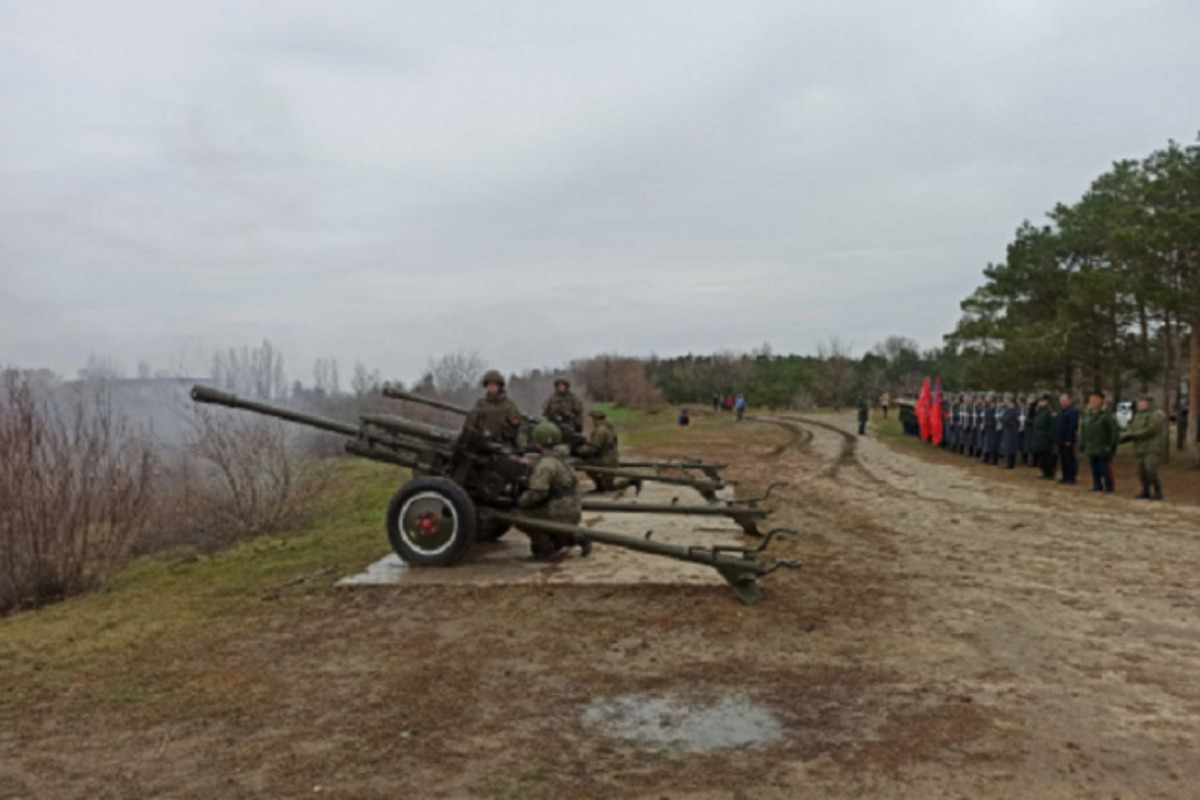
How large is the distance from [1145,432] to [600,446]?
7963 mm

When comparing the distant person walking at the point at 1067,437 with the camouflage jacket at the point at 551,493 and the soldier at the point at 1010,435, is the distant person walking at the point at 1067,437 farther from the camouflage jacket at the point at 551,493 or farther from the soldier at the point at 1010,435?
the camouflage jacket at the point at 551,493

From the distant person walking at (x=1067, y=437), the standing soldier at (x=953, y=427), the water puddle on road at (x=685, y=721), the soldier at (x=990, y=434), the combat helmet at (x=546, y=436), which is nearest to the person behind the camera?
the water puddle on road at (x=685, y=721)

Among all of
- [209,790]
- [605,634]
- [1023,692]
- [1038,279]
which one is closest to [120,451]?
[605,634]

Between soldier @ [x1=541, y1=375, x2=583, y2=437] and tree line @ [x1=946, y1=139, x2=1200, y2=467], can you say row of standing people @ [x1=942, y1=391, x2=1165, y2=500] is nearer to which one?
tree line @ [x1=946, y1=139, x2=1200, y2=467]

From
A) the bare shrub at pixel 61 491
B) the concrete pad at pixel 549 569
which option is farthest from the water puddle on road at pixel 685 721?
the bare shrub at pixel 61 491

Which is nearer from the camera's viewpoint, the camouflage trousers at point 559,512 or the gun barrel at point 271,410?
the camouflage trousers at point 559,512

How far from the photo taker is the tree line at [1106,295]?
19297 millimetres

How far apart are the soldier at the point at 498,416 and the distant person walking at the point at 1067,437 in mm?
11541

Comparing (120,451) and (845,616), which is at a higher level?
(120,451)

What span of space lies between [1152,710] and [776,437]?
29.0 metres

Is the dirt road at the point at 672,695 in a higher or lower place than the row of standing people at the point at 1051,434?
lower

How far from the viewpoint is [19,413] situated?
34.9 feet

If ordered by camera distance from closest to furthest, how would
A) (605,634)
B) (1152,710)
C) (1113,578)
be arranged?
(1152,710) < (605,634) < (1113,578)

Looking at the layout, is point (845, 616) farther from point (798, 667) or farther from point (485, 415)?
point (485, 415)
